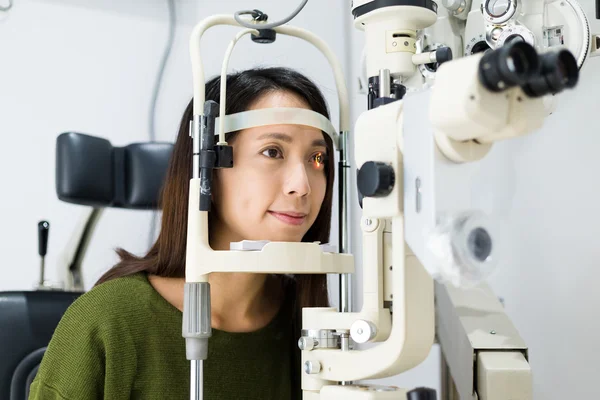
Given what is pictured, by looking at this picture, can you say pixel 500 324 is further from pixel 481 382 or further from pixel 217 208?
pixel 217 208

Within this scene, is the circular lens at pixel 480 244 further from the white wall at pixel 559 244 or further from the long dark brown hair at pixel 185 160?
the white wall at pixel 559 244

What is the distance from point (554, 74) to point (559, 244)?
1097mm

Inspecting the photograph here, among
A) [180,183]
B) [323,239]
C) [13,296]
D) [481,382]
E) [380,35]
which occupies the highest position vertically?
[380,35]

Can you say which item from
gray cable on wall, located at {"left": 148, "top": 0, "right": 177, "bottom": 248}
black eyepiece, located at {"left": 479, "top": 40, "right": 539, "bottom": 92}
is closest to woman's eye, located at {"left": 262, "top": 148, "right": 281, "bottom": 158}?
black eyepiece, located at {"left": 479, "top": 40, "right": 539, "bottom": 92}

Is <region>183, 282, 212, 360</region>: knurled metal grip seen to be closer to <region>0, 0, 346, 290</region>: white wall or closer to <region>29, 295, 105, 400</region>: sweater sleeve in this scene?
<region>29, 295, 105, 400</region>: sweater sleeve

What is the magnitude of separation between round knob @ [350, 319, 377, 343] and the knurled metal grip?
25cm

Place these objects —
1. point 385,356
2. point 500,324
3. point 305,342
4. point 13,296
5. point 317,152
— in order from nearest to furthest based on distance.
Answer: point 385,356
point 305,342
point 500,324
point 317,152
point 13,296

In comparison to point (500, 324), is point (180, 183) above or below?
above

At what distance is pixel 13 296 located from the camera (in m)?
1.55

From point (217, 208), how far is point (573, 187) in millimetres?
880

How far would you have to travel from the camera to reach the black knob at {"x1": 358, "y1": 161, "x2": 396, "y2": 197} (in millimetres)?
851

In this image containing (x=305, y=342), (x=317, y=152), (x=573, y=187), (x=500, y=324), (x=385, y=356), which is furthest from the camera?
(x=573, y=187)

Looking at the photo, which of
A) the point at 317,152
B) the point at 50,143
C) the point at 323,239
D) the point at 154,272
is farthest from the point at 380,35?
the point at 50,143

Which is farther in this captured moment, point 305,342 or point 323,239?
point 323,239
